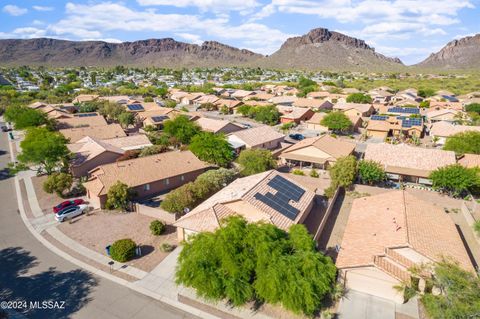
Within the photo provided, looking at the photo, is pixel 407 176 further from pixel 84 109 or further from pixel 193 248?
pixel 84 109

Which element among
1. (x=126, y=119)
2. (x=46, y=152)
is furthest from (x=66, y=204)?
(x=126, y=119)

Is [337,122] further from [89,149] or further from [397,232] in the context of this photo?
[89,149]

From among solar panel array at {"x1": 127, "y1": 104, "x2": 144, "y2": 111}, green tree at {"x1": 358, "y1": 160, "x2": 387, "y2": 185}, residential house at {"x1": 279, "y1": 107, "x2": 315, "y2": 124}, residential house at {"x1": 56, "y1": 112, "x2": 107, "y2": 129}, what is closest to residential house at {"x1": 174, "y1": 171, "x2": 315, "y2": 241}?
green tree at {"x1": 358, "y1": 160, "x2": 387, "y2": 185}

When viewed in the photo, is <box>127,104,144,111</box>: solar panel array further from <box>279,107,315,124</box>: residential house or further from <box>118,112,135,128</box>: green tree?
<box>279,107,315,124</box>: residential house

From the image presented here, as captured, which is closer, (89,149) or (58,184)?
(58,184)

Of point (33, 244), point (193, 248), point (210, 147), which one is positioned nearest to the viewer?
point (193, 248)

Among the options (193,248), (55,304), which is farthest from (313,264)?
(55,304)
